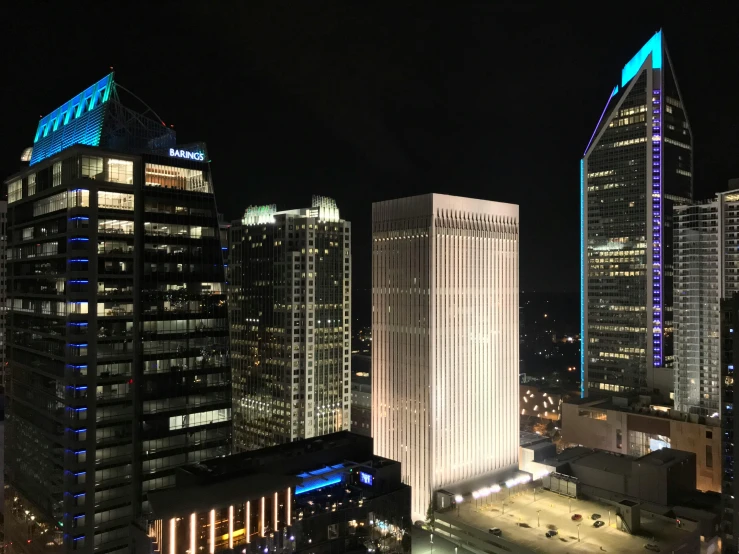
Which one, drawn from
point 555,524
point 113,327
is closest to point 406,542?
point 555,524

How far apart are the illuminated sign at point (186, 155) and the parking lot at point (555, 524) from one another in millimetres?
79647

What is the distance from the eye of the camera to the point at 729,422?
99625mm

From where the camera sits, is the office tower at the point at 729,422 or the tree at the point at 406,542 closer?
the tree at the point at 406,542

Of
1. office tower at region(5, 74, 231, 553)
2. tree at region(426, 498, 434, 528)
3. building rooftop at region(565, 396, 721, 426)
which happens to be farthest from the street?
building rooftop at region(565, 396, 721, 426)

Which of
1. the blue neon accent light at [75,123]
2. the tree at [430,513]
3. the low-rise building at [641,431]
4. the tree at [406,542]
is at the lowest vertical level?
the tree at [430,513]

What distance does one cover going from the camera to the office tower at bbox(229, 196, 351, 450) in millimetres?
170625

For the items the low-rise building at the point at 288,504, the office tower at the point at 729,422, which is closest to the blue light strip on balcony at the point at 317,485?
the low-rise building at the point at 288,504

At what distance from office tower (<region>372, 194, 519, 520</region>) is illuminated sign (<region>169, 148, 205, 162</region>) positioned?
191 ft

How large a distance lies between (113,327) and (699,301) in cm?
16510

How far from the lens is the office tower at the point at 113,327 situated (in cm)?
8281

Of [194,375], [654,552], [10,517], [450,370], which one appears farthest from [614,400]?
[10,517]

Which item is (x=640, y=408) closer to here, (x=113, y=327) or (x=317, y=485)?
(x=317, y=485)

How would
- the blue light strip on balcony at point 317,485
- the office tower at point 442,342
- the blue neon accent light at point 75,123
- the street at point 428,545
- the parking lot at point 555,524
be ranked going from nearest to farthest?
the blue light strip on balcony at point 317,485 < the blue neon accent light at point 75,123 < the parking lot at point 555,524 < the street at point 428,545 < the office tower at point 442,342

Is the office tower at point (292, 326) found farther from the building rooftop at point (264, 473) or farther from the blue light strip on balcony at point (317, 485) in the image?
the blue light strip on balcony at point (317, 485)
